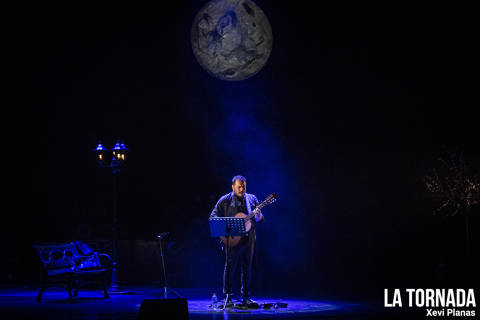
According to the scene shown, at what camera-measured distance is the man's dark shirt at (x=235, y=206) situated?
353 inches

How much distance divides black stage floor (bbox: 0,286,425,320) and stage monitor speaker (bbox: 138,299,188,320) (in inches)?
117

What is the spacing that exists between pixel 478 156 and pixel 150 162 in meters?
7.54

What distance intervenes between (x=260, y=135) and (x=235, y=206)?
6276 mm

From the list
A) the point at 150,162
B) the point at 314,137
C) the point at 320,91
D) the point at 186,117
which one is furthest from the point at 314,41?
the point at 150,162

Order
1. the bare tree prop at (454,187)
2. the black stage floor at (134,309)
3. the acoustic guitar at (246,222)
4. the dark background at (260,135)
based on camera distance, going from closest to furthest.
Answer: the black stage floor at (134,309) → the acoustic guitar at (246,222) → the bare tree prop at (454,187) → the dark background at (260,135)

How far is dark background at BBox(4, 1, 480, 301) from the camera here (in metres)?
14.2

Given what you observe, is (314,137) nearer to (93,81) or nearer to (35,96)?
(93,81)

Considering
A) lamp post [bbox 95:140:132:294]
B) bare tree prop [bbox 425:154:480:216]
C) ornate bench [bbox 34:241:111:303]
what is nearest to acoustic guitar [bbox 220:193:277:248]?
ornate bench [bbox 34:241:111:303]

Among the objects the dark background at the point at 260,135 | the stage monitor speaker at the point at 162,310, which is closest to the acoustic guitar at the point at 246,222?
the stage monitor speaker at the point at 162,310

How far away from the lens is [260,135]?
15.1m

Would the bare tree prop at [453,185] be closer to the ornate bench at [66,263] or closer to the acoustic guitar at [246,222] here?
the acoustic guitar at [246,222]

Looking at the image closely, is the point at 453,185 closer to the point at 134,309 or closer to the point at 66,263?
the point at 134,309

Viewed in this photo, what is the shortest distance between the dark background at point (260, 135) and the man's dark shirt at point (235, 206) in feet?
13.2

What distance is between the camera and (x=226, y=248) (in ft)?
29.2
